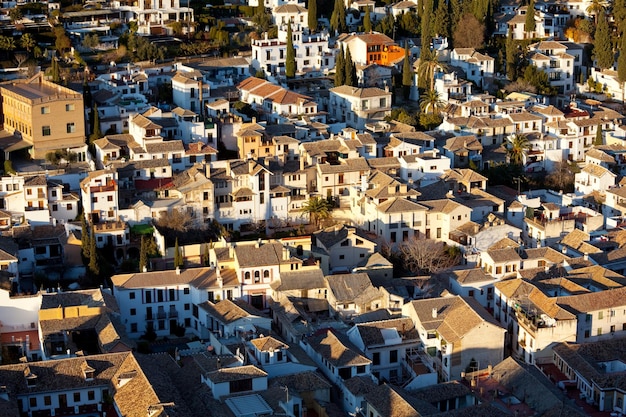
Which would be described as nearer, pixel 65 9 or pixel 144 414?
pixel 144 414

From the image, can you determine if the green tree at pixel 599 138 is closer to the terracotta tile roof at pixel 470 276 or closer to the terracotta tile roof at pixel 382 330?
the terracotta tile roof at pixel 470 276

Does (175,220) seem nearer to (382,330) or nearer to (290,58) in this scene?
(382,330)

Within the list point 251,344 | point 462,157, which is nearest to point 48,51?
point 462,157

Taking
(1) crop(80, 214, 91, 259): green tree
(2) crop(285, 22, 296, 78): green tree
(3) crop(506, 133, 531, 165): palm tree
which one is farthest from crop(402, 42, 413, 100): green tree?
(1) crop(80, 214, 91, 259): green tree

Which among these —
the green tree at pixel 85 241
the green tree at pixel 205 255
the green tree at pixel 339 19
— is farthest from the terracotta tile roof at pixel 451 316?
the green tree at pixel 339 19

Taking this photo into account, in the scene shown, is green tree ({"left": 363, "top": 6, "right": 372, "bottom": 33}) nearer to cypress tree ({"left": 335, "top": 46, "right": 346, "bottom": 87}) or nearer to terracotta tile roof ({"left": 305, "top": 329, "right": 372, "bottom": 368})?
cypress tree ({"left": 335, "top": 46, "right": 346, "bottom": 87})

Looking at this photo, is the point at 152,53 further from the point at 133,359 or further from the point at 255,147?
the point at 133,359
